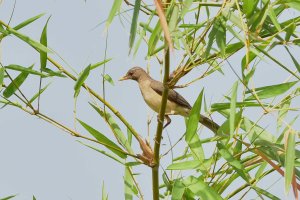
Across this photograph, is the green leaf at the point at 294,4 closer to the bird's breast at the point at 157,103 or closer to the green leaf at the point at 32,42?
the green leaf at the point at 32,42

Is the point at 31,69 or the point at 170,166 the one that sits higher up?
the point at 31,69

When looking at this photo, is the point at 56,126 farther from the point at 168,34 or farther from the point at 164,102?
the point at 168,34

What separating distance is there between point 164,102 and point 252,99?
754mm

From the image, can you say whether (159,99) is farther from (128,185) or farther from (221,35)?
(221,35)

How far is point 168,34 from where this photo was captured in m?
2.92

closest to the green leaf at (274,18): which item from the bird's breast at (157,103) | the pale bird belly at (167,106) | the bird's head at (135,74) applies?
the bird's breast at (157,103)

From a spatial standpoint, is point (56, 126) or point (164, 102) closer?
point (164, 102)

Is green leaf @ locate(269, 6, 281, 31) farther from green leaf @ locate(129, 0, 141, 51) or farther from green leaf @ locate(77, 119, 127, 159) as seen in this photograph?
green leaf @ locate(77, 119, 127, 159)

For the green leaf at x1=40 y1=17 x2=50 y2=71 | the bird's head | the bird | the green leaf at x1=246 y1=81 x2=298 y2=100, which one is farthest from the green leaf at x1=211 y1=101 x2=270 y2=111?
the bird's head

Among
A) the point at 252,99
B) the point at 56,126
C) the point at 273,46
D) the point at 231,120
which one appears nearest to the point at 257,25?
the point at 273,46

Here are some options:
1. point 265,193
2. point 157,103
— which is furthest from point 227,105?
point 157,103

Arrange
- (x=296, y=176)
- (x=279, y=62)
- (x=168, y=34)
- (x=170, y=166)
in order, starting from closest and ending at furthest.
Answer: (x=168, y=34)
(x=279, y=62)
(x=296, y=176)
(x=170, y=166)

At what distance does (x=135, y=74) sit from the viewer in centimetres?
671

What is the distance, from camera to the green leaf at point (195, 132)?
386 centimetres
